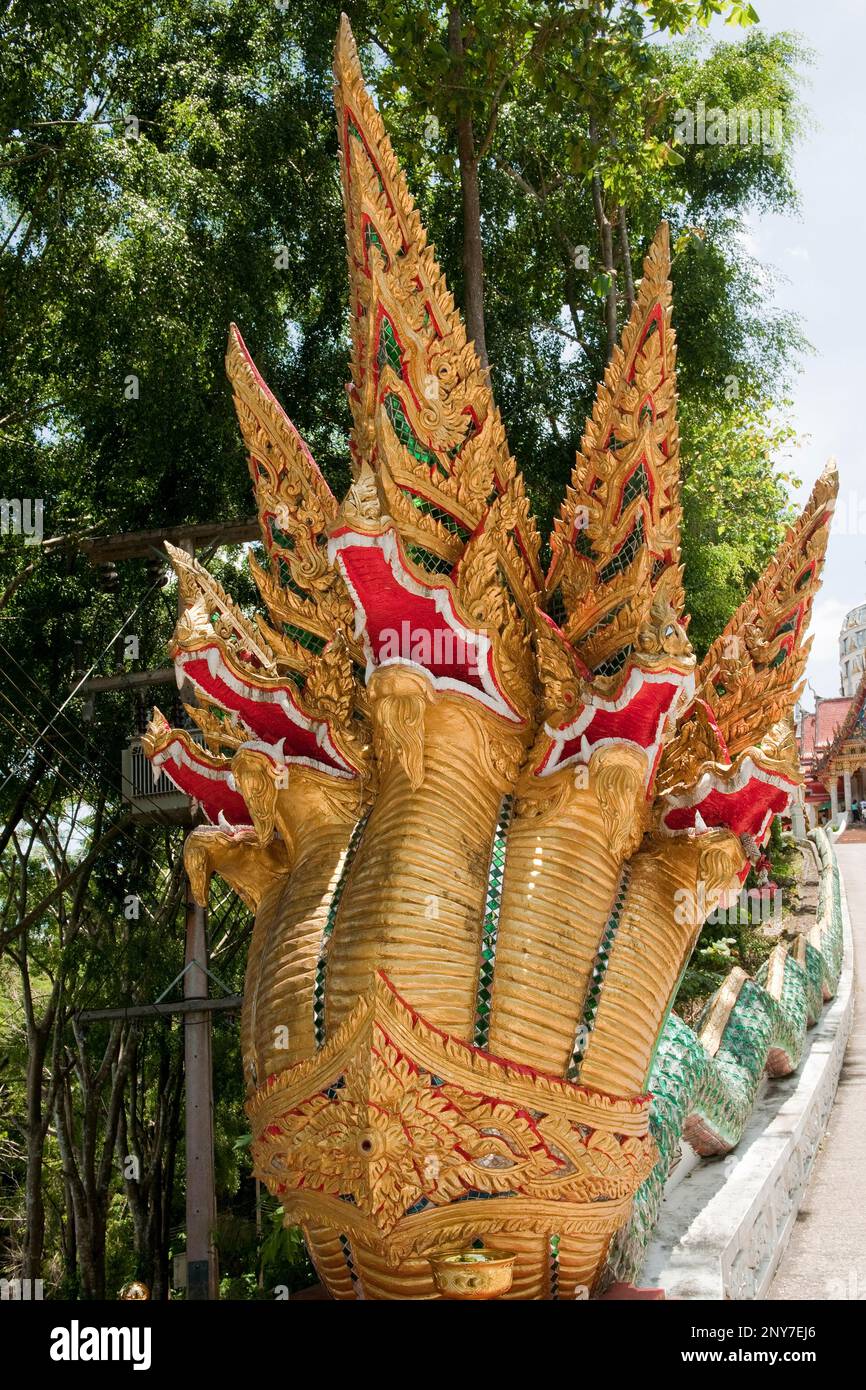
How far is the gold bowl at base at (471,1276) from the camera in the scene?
133 inches

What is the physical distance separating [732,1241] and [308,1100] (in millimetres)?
1745

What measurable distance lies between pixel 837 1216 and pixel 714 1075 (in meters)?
1.02

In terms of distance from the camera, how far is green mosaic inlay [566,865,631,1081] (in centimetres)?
376

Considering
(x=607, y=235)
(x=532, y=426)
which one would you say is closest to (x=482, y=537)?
(x=607, y=235)

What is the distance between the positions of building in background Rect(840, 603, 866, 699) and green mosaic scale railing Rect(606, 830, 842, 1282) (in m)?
51.1

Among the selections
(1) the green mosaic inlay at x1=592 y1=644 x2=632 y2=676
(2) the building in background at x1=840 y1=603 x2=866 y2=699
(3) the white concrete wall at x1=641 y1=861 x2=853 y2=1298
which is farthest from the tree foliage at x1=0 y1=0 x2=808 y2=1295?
(2) the building in background at x1=840 y1=603 x2=866 y2=699

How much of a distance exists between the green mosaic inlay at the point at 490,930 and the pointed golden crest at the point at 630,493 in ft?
1.97

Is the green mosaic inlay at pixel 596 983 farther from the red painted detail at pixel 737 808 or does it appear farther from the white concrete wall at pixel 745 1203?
the white concrete wall at pixel 745 1203

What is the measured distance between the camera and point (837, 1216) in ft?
19.9

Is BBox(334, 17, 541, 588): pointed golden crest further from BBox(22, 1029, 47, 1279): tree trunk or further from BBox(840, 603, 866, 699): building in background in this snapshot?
BBox(840, 603, 866, 699): building in background

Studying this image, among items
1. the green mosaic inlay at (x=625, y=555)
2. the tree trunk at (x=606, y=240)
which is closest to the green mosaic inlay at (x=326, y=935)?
the green mosaic inlay at (x=625, y=555)

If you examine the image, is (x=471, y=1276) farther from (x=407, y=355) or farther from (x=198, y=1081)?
(x=198, y=1081)

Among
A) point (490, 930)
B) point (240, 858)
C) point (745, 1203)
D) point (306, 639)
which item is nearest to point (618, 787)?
point (490, 930)

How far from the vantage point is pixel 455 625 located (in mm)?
3918
